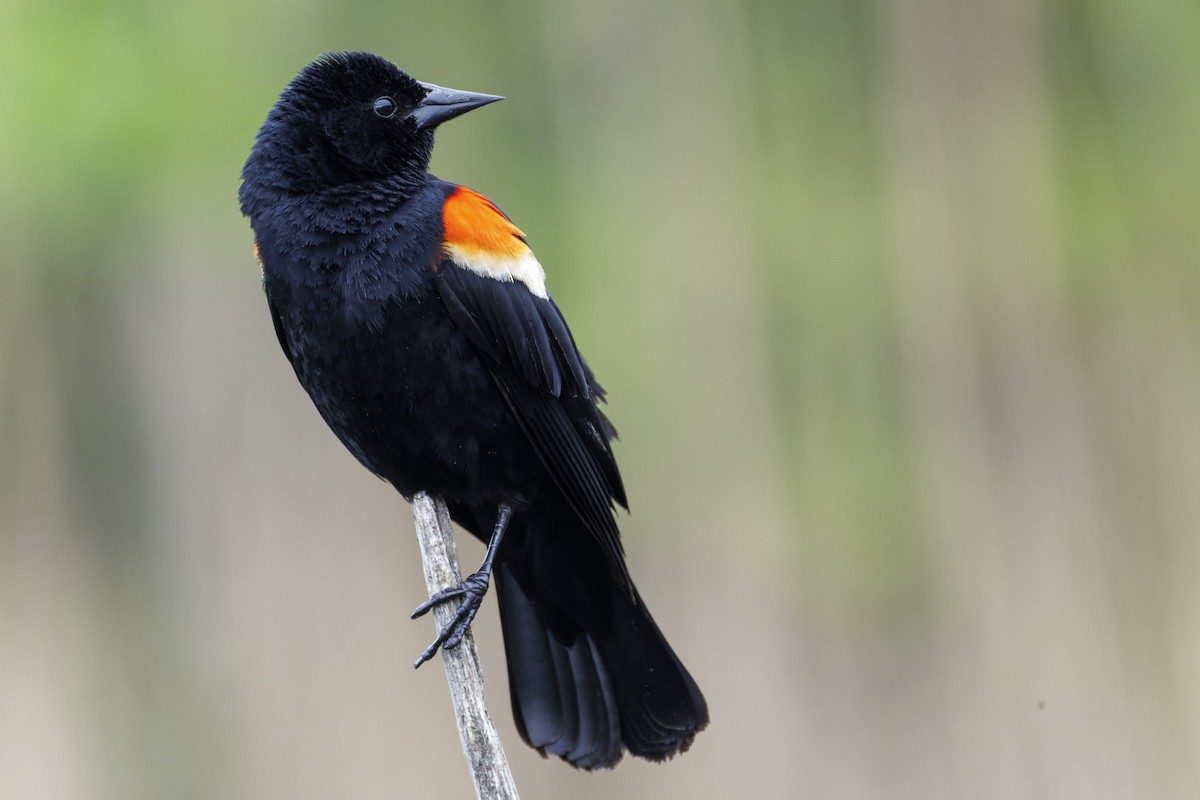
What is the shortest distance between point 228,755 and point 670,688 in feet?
9.98

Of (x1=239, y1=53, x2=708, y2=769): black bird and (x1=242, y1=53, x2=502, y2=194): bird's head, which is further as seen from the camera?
(x1=242, y1=53, x2=502, y2=194): bird's head

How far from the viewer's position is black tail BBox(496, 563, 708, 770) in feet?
8.43

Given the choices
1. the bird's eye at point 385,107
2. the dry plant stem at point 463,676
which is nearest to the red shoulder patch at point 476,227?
the bird's eye at point 385,107


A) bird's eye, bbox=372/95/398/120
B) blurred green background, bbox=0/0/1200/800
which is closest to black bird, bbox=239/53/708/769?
bird's eye, bbox=372/95/398/120

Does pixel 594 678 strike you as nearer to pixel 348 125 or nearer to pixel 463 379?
pixel 463 379

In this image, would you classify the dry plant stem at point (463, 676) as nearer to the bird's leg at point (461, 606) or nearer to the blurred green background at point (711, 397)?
the bird's leg at point (461, 606)

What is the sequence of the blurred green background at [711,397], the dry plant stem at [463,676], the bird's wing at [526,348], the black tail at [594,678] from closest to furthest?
the dry plant stem at [463,676] < the bird's wing at [526,348] < the black tail at [594,678] < the blurred green background at [711,397]

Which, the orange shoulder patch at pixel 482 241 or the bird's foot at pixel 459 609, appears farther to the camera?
the orange shoulder patch at pixel 482 241

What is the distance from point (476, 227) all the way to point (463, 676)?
89 centimetres

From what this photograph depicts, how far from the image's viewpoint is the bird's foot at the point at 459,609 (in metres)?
2.21

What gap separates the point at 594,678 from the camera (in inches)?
103

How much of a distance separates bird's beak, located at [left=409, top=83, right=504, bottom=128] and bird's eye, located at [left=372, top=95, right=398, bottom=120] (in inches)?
1.7

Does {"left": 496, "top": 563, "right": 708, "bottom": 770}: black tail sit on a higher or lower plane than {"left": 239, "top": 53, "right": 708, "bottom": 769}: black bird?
lower

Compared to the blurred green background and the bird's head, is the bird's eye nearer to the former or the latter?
the bird's head
